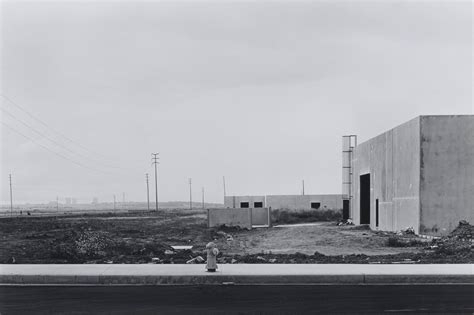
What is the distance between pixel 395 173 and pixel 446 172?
512 cm

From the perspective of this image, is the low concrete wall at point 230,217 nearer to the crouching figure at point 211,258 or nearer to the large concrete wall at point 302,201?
the crouching figure at point 211,258

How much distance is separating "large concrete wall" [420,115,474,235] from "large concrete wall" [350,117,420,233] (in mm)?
458

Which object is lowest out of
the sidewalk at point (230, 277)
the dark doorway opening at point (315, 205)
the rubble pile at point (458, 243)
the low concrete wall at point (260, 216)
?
the dark doorway opening at point (315, 205)

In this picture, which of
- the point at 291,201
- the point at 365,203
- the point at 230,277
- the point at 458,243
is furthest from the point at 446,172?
the point at 291,201

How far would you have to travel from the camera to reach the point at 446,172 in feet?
94.7

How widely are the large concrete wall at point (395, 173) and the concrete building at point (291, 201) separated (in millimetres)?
38348

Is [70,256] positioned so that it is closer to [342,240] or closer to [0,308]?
[0,308]

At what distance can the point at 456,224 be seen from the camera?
2870 centimetres

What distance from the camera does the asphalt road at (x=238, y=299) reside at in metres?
10.0

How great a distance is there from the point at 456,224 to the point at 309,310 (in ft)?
68.0

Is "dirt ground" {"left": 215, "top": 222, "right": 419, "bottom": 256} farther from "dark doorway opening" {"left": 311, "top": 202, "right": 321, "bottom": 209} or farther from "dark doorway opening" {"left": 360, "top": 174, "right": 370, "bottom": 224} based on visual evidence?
"dark doorway opening" {"left": 311, "top": 202, "right": 321, "bottom": 209}

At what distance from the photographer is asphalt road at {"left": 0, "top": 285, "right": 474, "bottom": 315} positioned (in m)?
10.0

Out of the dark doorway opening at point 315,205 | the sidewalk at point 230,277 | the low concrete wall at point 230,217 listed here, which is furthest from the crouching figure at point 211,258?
the dark doorway opening at point 315,205

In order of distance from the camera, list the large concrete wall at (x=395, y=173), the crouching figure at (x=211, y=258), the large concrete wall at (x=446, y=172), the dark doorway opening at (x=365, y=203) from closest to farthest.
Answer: the crouching figure at (x=211, y=258) → the large concrete wall at (x=446, y=172) → the large concrete wall at (x=395, y=173) → the dark doorway opening at (x=365, y=203)
